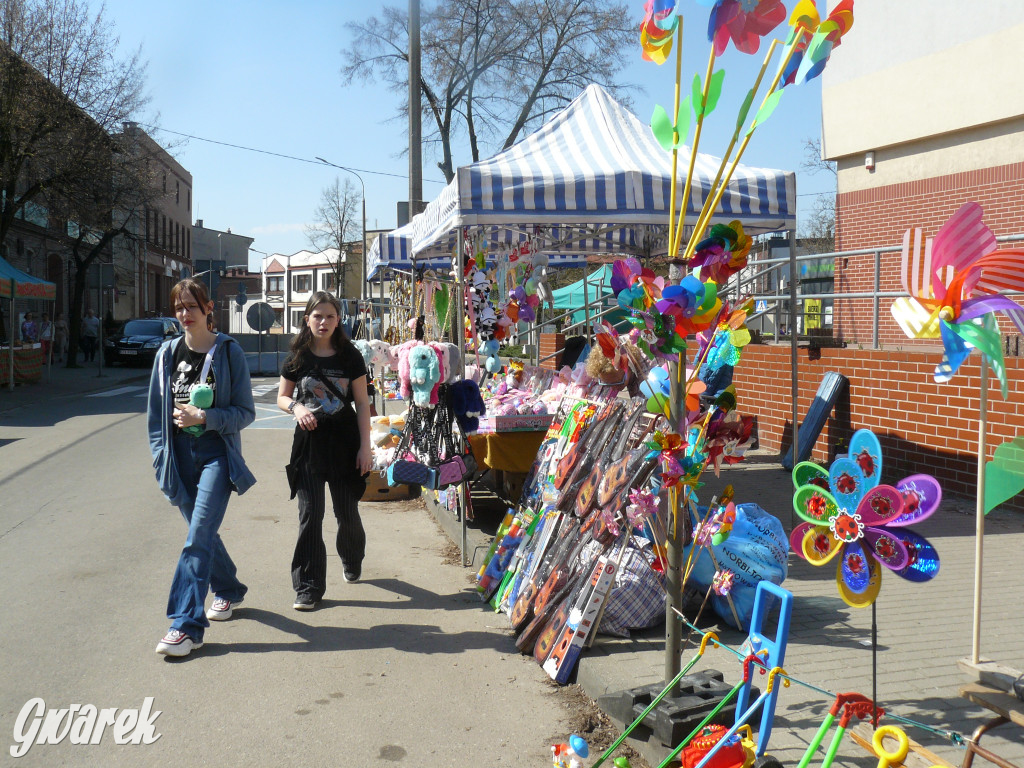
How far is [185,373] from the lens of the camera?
4.65 metres

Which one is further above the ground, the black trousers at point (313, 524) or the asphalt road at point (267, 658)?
the black trousers at point (313, 524)

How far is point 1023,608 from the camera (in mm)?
4699

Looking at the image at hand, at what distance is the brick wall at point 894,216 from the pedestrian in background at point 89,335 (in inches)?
948

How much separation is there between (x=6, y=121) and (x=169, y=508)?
16968mm

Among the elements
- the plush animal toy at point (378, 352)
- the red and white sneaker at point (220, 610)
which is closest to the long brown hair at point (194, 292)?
the red and white sneaker at point (220, 610)

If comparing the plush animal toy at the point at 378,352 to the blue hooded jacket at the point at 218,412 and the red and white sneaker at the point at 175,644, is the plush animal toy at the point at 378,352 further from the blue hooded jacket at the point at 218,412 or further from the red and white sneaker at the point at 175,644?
the red and white sneaker at the point at 175,644

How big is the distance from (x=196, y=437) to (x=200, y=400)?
23 centimetres

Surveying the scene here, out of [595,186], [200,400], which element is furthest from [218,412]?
[595,186]

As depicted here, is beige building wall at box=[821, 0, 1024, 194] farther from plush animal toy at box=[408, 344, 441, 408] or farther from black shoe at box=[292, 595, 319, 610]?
black shoe at box=[292, 595, 319, 610]

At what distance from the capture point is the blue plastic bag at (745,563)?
4.50 metres

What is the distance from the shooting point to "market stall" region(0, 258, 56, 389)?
18.7 m

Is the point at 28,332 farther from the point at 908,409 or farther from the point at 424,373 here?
the point at 908,409

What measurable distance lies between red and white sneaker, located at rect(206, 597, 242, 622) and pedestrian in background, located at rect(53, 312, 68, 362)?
2667cm

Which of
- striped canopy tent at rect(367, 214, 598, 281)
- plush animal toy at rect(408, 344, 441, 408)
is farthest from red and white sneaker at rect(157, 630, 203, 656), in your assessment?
striped canopy tent at rect(367, 214, 598, 281)
